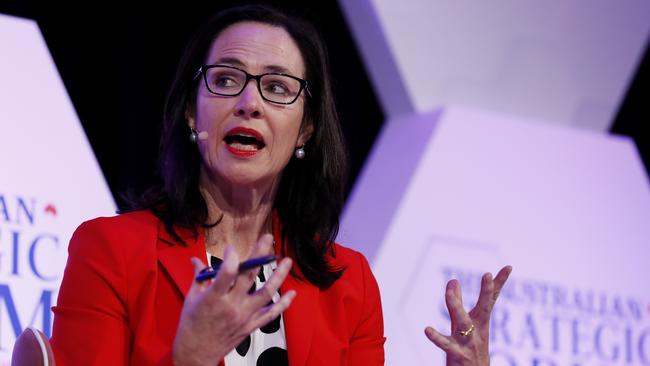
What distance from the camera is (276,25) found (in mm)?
2098

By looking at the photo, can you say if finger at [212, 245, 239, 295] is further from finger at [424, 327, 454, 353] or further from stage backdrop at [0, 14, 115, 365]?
stage backdrop at [0, 14, 115, 365]

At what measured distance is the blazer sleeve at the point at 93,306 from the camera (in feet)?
5.65

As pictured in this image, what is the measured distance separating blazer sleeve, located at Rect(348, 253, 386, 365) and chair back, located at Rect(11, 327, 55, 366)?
0.66 m

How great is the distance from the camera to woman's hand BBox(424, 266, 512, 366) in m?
1.88

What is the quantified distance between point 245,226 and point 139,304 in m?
0.32

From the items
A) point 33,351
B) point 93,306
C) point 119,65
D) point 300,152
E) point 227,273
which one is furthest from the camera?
point 119,65

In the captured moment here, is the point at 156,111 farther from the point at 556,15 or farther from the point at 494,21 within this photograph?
the point at 556,15

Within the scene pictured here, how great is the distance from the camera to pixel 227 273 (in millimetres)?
1433

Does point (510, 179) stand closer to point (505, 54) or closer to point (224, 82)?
point (505, 54)

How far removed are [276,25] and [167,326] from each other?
0.68 meters

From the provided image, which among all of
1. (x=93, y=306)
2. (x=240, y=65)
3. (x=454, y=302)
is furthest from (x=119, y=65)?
(x=454, y=302)

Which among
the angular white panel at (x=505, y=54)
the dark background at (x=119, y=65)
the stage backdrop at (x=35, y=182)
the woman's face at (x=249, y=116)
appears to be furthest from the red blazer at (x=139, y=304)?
the angular white panel at (x=505, y=54)

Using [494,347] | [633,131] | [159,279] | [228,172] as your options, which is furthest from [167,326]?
[633,131]

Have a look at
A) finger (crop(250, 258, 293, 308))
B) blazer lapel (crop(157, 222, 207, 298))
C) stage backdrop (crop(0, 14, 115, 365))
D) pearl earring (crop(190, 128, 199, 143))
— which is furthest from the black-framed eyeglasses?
stage backdrop (crop(0, 14, 115, 365))
